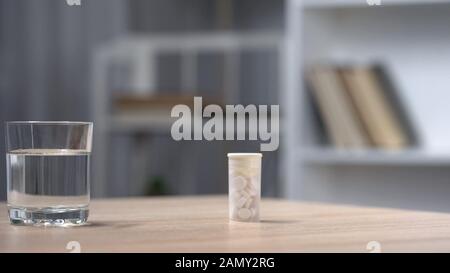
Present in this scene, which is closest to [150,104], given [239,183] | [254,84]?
[254,84]

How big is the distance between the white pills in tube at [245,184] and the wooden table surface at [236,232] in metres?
0.02

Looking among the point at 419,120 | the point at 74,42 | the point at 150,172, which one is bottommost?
the point at 150,172

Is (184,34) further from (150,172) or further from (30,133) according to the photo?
(30,133)

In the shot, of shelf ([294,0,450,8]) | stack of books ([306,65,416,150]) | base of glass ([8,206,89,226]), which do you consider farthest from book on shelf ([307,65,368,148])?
base of glass ([8,206,89,226])

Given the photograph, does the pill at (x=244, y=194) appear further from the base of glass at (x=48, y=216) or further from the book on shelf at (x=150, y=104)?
the book on shelf at (x=150, y=104)

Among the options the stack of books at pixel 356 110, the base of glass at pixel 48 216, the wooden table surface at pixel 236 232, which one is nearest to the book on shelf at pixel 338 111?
the stack of books at pixel 356 110

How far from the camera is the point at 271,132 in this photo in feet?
9.87

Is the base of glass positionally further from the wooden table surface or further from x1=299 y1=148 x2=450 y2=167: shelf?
x1=299 y1=148 x2=450 y2=167: shelf

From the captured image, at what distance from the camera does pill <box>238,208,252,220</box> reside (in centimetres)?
93

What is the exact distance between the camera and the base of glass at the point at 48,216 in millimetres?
866

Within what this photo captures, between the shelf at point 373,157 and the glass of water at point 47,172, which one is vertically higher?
the glass of water at point 47,172

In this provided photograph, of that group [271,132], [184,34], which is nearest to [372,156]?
[271,132]
